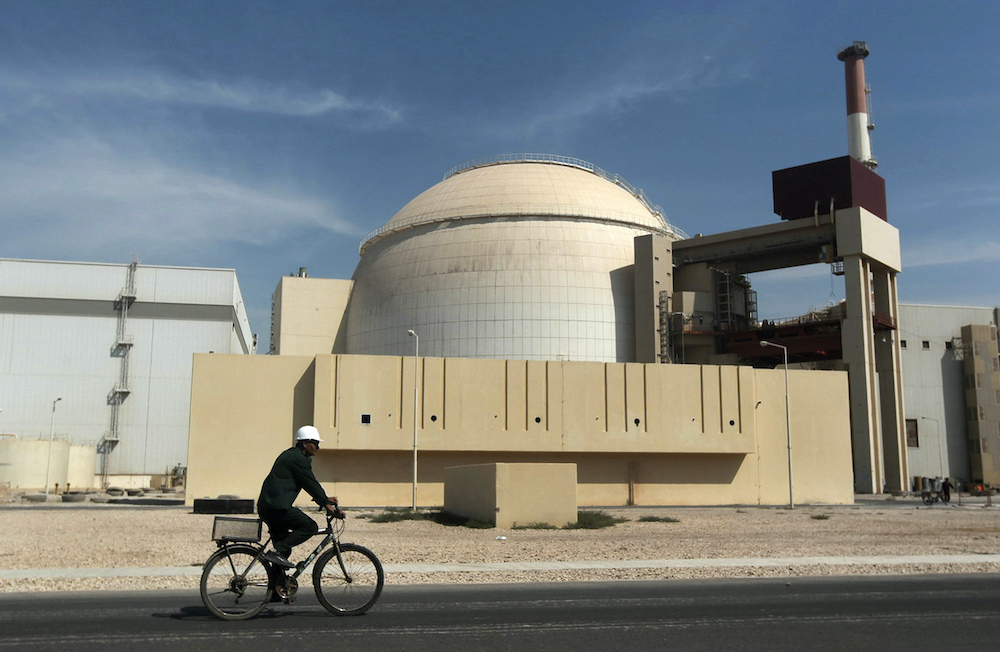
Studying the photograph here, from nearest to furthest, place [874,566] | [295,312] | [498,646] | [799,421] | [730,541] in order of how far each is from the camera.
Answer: [498,646] → [874,566] → [730,541] → [799,421] → [295,312]

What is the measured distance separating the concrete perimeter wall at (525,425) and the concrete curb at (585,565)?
28026 millimetres

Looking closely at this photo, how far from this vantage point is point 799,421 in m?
51.9

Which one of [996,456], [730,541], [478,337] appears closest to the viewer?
[730,541]

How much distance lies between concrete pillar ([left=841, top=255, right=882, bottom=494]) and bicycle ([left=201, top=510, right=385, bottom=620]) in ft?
183

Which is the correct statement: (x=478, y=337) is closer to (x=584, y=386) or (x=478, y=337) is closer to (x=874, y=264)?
(x=584, y=386)

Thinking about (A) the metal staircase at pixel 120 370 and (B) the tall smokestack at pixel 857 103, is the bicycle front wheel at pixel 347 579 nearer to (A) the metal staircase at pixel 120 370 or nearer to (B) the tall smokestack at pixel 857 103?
(A) the metal staircase at pixel 120 370

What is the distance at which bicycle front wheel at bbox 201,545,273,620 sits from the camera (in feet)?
34.6

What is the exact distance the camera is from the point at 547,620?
1095cm

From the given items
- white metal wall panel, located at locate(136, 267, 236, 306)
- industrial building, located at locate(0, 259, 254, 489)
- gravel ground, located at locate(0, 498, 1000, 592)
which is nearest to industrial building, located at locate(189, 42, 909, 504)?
white metal wall panel, located at locate(136, 267, 236, 306)

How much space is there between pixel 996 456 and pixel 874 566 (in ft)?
246

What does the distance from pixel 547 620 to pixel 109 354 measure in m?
71.7

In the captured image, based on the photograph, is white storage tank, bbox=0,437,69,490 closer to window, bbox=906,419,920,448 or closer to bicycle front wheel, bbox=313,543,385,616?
bicycle front wheel, bbox=313,543,385,616

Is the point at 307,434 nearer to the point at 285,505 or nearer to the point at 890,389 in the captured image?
the point at 285,505

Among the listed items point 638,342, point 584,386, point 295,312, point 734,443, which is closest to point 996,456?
point 638,342
